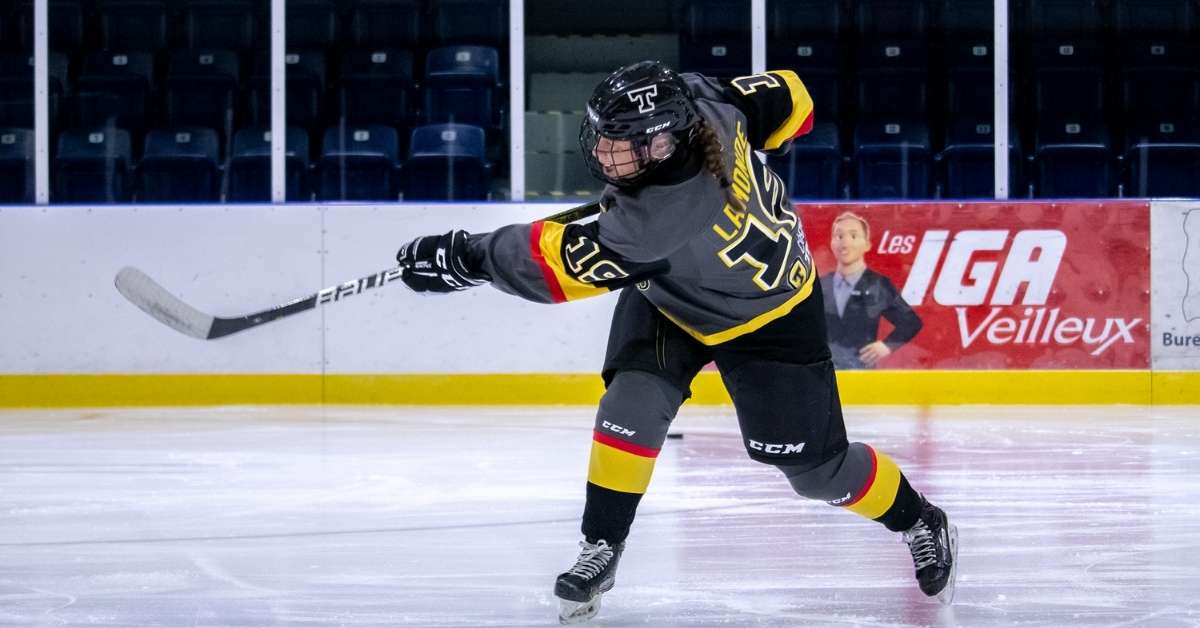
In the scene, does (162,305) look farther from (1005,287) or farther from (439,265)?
(1005,287)

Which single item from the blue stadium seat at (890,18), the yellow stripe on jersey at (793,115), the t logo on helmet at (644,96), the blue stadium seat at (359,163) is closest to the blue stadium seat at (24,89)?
the blue stadium seat at (359,163)

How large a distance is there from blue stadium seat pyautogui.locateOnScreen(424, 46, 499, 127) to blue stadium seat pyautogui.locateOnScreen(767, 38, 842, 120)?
4.48 ft

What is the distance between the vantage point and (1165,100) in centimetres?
685

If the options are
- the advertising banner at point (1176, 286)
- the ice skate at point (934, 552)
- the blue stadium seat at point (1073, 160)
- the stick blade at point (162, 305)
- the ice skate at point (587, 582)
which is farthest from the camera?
the blue stadium seat at point (1073, 160)

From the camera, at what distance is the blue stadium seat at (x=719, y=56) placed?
6828 mm

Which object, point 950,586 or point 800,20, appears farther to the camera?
point 800,20

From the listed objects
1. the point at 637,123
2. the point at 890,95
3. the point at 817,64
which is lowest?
the point at 637,123

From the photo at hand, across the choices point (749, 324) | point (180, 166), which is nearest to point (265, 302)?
→ point (180, 166)

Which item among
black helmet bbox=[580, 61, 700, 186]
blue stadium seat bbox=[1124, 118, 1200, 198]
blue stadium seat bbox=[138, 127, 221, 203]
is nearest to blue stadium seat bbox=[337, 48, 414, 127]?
blue stadium seat bbox=[138, 127, 221, 203]

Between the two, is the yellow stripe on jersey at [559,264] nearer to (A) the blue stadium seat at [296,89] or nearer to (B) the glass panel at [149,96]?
(B) the glass panel at [149,96]

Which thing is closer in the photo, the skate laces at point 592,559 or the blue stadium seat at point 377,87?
the skate laces at point 592,559

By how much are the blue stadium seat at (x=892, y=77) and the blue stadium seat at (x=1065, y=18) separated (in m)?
0.54

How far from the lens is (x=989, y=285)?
620cm

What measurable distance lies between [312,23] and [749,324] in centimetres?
521
